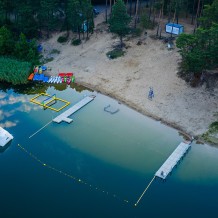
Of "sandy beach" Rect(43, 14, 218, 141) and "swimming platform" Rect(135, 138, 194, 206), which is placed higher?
"sandy beach" Rect(43, 14, 218, 141)

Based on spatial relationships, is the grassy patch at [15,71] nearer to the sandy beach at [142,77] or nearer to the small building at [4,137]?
the sandy beach at [142,77]

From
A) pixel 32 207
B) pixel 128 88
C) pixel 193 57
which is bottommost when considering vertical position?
pixel 32 207

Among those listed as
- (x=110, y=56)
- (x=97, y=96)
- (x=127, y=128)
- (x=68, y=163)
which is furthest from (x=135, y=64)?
(x=68, y=163)

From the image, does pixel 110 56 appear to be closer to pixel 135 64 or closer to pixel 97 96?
pixel 135 64

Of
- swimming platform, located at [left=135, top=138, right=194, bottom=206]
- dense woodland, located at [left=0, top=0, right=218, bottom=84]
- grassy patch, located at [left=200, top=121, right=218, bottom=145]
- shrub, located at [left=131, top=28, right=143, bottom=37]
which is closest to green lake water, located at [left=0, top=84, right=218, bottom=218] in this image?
swimming platform, located at [left=135, top=138, right=194, bottom=206]

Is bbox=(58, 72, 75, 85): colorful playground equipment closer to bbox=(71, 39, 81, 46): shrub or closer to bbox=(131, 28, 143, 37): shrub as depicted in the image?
bbox=(71, 39, 81, 46): shrub

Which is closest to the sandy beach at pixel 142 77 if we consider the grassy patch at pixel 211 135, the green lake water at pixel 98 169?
the grassy patch at pixel 211 135

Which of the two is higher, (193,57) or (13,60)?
(193,57)
